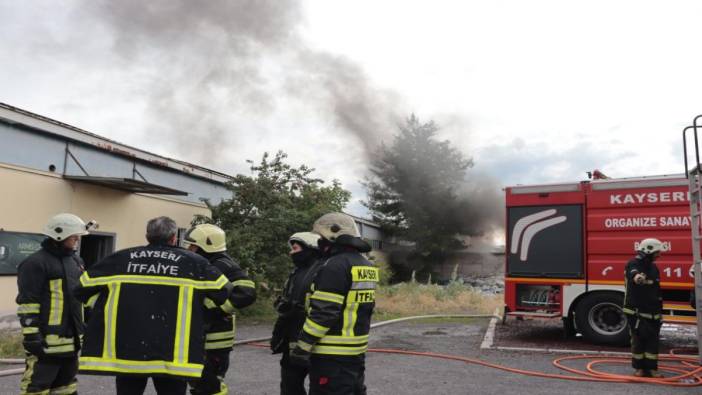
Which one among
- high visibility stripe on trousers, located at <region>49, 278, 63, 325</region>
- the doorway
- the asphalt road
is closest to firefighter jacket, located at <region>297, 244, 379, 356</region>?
high visibility stripe on trousers, located at <region>49, 278, 63, 325</region>

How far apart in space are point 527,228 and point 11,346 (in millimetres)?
8319

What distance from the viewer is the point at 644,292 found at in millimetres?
6336

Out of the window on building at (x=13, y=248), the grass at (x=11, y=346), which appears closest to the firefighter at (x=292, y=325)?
the grass at (x=11, y=346)

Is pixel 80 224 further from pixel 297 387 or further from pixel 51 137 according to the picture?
pixel 51 137

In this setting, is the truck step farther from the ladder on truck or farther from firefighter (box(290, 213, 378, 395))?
firefighter (box(290, 213, 378, 395))

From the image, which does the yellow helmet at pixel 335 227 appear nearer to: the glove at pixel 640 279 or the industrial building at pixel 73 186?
the glove at pixel 640 279

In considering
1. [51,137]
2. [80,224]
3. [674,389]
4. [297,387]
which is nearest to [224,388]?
[297,387]

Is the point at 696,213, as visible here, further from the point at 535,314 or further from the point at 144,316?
the point at 144,316

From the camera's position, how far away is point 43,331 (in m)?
3.81

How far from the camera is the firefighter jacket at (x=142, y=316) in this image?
2.90 metres

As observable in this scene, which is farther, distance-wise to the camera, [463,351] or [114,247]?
[114,247]

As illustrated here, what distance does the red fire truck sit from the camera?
27.6ft

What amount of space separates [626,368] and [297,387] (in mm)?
5088

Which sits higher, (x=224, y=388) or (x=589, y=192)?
(x=589, y=192)
